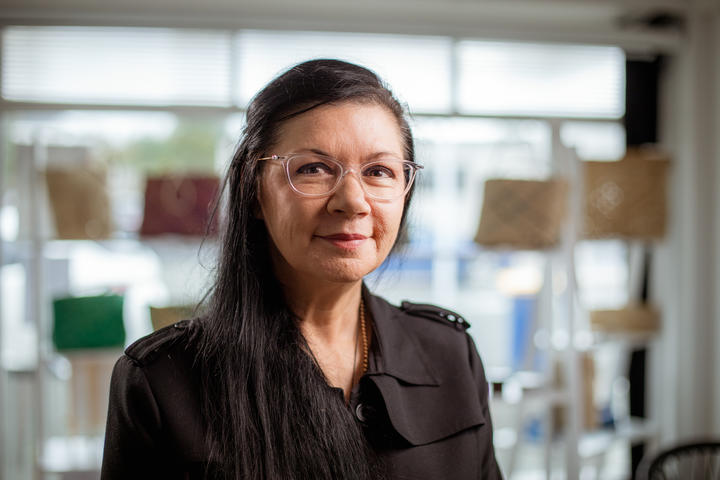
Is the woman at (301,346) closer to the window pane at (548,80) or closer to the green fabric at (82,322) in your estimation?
the green fabric at (82,322)

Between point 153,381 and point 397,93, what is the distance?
65 centimetres

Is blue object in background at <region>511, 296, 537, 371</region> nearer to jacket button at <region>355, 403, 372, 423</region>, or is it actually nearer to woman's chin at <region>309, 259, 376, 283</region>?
jacket button at <region>355, 403, 372, 423</region>

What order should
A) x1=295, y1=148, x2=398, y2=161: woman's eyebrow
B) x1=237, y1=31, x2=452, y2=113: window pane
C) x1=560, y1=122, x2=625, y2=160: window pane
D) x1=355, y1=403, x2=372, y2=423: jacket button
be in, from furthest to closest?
x1=560, y1=122, x2=625, y2=160: window pane, x1=237, y1=31, x2=452, y2=113: window pane, x1=355, y1=403, x2=372, y2=423: jacket button, x1=295, y1=148, x2=398, y2=161: woman's eyebrow

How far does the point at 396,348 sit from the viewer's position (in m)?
1.07

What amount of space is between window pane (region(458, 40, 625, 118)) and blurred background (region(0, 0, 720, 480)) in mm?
12

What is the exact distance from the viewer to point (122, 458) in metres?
0.88

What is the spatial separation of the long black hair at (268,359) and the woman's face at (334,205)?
28 mm

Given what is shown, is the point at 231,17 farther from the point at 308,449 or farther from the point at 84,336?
the point at 308,449

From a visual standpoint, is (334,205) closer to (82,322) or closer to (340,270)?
(340,270)

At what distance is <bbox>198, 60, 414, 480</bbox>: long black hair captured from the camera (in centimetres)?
90

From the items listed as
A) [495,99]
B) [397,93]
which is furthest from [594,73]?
[397,93]

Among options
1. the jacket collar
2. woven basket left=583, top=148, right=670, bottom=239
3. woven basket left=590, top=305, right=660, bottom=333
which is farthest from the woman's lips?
woven basket left=590, top=305, right=660, bottom=333

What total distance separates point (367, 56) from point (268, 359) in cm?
259

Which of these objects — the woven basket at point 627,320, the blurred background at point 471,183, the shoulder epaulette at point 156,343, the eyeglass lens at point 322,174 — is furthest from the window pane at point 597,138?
the shoulder epaulette at point 156,343
